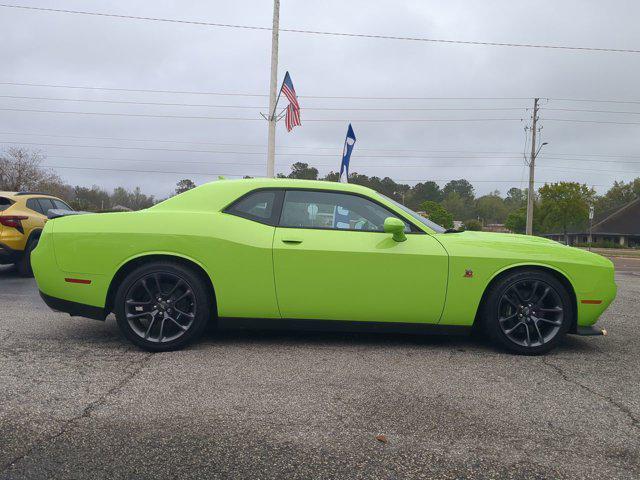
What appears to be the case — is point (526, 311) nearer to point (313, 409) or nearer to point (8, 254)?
point (313, 409)

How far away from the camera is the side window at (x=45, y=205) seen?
842 centimetres

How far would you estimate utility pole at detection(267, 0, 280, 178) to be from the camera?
16.7m

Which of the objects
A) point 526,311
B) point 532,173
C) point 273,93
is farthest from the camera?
point 532,173

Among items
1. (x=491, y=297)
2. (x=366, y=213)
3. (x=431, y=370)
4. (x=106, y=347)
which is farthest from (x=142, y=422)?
(x=491, y=297)

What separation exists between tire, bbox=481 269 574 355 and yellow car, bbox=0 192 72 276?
281 inches

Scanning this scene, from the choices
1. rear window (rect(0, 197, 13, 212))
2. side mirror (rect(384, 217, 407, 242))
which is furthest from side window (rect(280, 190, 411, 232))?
rear window (rect(0, 197, 13, 212))

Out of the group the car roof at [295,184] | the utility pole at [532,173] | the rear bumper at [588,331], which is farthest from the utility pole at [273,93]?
the utility pole at [532,173]

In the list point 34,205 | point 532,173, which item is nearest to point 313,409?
point 34,205

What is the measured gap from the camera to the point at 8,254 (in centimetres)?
752

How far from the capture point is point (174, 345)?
379 centimetres

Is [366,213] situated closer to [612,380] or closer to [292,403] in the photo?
[292,403]

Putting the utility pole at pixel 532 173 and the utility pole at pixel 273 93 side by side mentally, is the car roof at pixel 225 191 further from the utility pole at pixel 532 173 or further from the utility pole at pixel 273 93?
the utility pole at pixel 532 173

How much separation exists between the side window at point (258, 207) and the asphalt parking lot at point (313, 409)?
1074 millimetres

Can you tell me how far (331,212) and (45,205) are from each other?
6.80 meters
